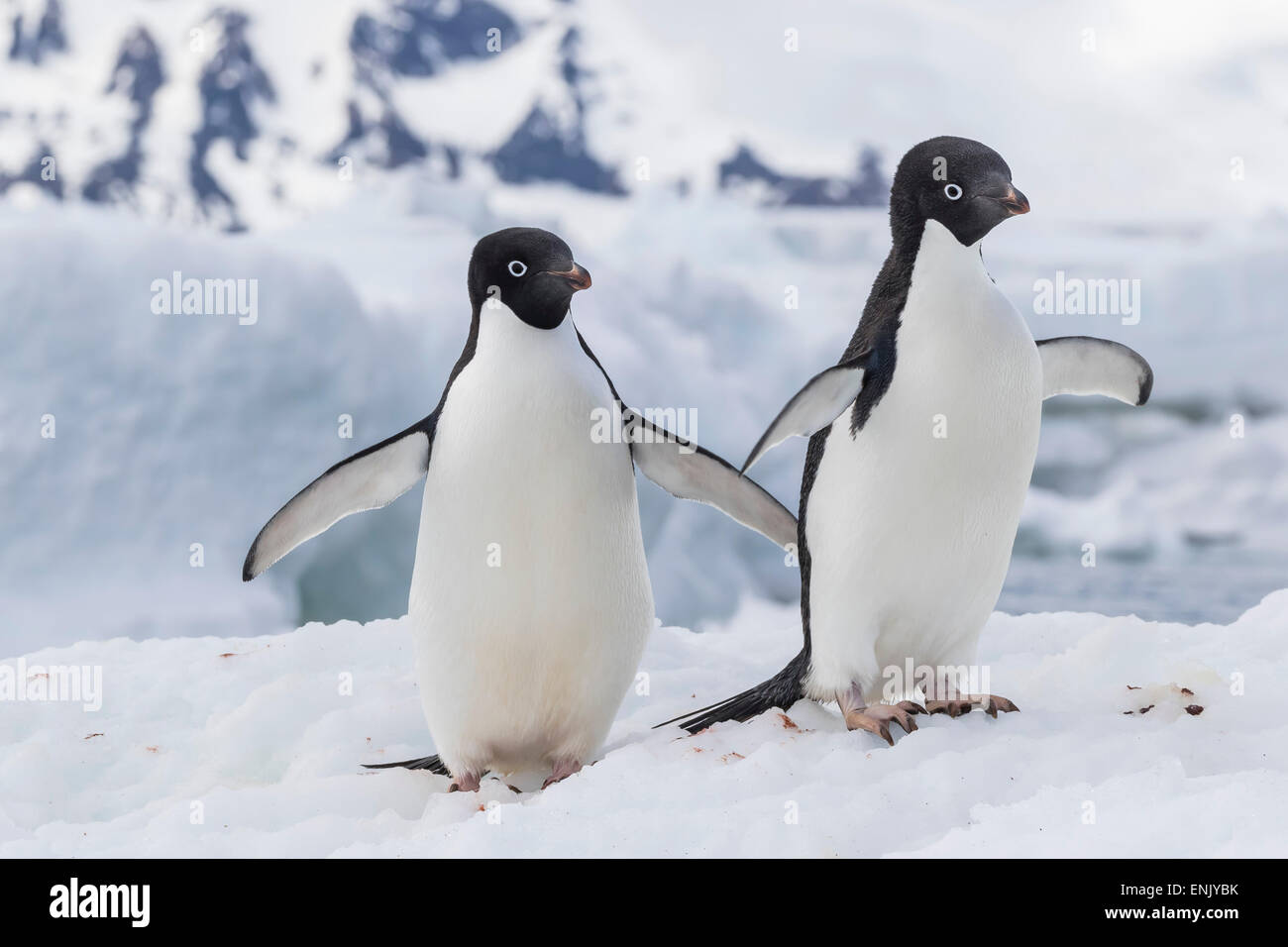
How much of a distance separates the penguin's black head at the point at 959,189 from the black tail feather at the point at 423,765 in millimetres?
1320

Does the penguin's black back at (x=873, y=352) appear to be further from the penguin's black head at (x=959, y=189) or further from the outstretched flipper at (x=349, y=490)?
the outstretched flipper at (x=349, y=490)

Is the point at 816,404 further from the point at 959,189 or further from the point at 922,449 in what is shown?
the point at 959,189

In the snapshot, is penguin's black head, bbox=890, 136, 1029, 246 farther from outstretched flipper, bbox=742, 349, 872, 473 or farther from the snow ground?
the snow ground

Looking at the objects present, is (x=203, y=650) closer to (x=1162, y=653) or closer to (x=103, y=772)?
(x=103, y=772)

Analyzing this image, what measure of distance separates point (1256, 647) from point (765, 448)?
4.87 feet

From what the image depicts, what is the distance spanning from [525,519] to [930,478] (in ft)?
2.20

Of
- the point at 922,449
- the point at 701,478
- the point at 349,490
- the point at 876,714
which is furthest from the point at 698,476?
the point at 349,490

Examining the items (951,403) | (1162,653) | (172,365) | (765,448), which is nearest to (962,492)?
(951,403)

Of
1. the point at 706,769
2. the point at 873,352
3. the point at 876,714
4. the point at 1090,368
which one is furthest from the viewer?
the point at 1090,368

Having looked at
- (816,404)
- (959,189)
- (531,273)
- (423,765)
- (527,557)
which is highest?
(959,189)

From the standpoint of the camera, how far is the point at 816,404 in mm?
1934

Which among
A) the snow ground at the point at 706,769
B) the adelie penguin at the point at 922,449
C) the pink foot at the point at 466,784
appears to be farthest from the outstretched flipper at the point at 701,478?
the pink foot at the point at 466,784

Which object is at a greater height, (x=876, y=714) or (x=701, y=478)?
(x=701, y=478)

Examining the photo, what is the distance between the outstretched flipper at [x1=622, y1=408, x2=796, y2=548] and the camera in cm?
209
